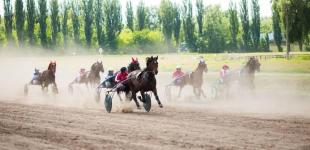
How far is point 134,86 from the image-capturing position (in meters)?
16.8

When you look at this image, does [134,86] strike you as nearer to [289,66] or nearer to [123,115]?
[123,115]

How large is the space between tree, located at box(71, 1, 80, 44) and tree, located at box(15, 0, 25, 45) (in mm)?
9803

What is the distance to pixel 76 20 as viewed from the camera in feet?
253

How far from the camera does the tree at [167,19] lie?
80.8 metres

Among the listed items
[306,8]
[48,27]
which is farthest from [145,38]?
[306,8]

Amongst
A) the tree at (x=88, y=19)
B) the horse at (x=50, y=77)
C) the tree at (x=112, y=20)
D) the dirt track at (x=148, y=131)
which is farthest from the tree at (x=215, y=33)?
the dirt track at (x=148, y=131)

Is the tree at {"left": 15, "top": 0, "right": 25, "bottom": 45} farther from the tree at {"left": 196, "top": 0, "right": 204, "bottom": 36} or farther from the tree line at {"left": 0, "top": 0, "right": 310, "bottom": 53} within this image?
the tree at {"left": 196, "top": 0, "right": 204, "bottom": 36}

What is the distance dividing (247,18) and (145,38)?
16.4 metres

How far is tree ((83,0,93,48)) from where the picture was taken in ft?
243

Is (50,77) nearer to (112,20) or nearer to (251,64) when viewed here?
(251,64)

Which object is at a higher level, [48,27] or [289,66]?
[48,27]

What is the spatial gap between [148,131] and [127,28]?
75.8m

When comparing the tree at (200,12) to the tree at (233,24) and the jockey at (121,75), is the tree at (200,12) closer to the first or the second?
the tree at (233,24)

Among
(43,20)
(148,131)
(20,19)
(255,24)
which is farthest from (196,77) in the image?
(255,24)
